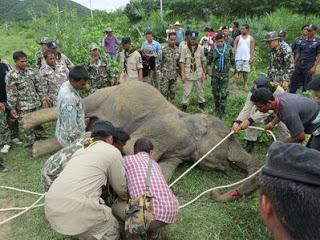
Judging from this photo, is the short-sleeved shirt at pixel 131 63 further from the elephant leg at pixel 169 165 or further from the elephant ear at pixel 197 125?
the elephant leg at pixel 169 165

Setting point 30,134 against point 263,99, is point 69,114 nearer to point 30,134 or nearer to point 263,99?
point 30,134

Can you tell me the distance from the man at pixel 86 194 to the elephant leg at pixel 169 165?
70.3 inches

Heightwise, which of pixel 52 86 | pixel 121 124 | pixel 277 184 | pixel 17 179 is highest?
pixel 277 184

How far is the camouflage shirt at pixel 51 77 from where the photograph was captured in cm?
755

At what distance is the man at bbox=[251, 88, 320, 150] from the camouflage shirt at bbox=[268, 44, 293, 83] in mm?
2797

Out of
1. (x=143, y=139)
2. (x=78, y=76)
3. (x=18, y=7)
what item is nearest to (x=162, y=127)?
(x=143, y=139)

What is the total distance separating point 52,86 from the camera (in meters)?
7.67

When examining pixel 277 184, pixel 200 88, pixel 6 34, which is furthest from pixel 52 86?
pixel 6 34

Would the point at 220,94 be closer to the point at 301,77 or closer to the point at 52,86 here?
the point at 301,77

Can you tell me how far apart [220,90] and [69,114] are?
3.99 metres

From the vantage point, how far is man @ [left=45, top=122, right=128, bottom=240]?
4234 mm

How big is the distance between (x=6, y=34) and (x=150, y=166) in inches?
1091

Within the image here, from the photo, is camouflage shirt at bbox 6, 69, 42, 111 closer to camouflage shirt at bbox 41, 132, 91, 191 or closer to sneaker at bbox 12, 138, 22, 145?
sneaker at bbox 12, 138, 22, 145

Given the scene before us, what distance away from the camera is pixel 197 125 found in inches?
268
